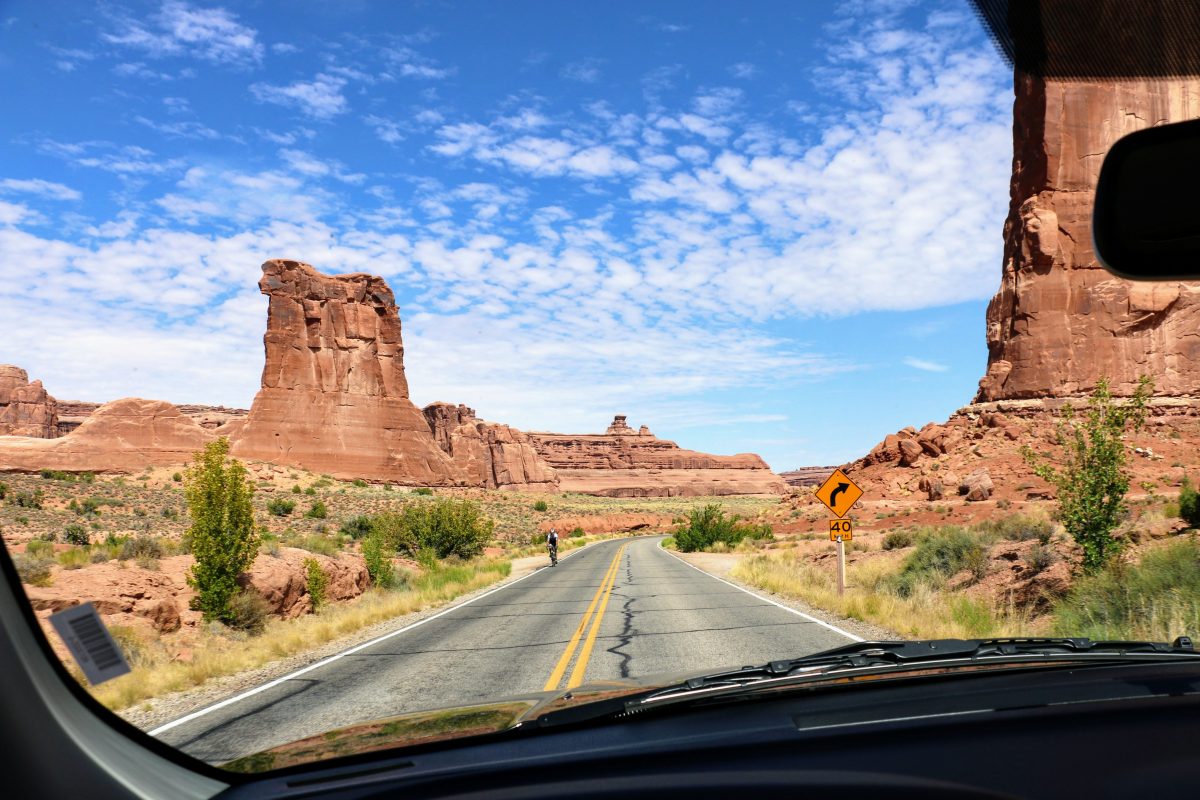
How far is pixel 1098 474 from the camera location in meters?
11.4

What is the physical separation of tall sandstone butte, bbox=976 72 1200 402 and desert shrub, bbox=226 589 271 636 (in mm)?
48900

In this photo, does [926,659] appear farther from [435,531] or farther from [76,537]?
[435,531]

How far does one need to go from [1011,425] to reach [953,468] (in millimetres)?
4598

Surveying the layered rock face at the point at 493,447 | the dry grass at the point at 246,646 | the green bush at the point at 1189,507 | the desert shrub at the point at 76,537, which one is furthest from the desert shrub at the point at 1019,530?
the layered rock face at the point at 493,447

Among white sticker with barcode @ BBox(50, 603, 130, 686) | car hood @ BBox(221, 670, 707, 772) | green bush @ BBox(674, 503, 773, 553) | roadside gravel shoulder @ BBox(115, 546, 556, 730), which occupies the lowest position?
green bush @ BBox(674, 503, 773, 553)

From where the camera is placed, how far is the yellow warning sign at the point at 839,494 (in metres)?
16.2

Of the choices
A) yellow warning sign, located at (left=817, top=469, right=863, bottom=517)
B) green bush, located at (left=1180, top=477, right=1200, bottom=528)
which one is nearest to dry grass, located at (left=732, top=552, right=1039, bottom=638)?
yellow warning sign, located at (left=817, top=469, right=863, bottom=517)

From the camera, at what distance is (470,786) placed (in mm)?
1991

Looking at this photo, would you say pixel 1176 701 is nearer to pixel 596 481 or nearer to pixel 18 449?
pixel 18 449

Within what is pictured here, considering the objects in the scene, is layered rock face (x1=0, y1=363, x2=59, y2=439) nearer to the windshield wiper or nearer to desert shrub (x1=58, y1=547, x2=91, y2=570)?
desert shrub (x1=58, y1=547, x2=91, y2=570)

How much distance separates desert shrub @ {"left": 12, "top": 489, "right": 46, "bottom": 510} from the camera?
34.1 m

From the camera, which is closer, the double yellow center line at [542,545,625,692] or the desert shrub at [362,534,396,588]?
the double yellow center line at [542,545,625,692]

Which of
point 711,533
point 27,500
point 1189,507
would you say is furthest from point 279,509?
point 1189,507

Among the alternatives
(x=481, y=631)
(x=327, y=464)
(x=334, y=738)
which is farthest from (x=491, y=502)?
(x=334, y=738)
